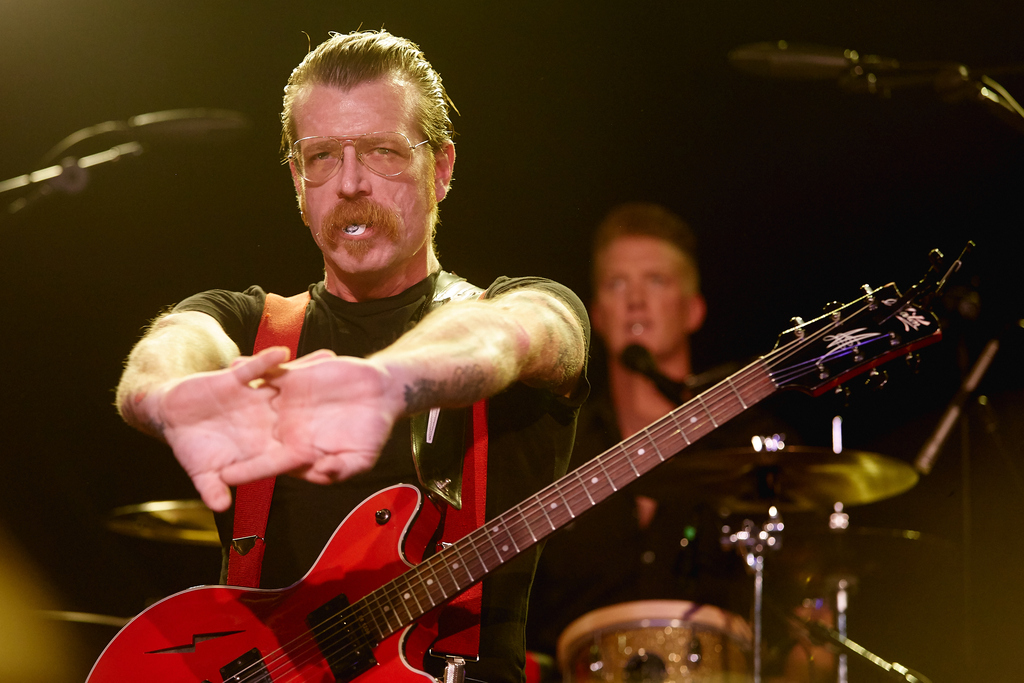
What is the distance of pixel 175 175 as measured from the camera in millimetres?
2283

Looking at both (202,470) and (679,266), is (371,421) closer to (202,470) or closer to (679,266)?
(202,470)

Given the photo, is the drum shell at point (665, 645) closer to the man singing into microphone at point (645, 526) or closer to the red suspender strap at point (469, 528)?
the man singing into microphone at point (645, 526)

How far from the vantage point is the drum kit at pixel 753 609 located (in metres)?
2.40

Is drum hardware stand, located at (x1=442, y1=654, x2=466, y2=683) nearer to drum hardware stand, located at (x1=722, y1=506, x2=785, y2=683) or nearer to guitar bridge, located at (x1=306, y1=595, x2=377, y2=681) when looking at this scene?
guitar bridge, located at (x1=306, y1=595, x2=377, y2=681)

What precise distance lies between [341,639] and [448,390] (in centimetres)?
58

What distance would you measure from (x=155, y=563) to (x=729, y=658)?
1.95 metres

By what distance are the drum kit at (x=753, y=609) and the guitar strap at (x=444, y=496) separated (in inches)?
37.8

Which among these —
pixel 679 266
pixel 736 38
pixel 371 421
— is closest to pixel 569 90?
pixel 736 38

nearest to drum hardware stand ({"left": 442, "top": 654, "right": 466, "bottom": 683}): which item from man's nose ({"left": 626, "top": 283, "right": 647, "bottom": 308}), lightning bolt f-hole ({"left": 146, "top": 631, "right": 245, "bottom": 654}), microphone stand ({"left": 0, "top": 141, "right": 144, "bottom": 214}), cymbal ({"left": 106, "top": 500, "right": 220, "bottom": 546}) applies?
lightning bolt f-hole ({"left": 146, "top": 631, "right": 245, "bottom": 654})

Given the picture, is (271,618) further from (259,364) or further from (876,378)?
(876,378)

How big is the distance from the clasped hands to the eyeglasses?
789mm

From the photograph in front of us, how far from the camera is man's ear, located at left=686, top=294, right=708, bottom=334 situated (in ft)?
8.62

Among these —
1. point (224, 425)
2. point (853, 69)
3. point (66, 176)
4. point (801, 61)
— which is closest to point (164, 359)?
point (224, 425)

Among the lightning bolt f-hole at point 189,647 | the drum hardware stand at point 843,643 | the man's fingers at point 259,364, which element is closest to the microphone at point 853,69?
the drum hardware stand at point 843,643
